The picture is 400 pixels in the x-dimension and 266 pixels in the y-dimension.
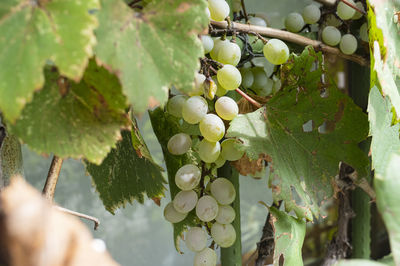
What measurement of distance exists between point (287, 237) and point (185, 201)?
111mm

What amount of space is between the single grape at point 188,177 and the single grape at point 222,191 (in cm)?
3

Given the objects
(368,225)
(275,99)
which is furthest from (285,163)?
(368,225)

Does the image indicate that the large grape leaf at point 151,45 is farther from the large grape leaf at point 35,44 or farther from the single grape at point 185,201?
the single grape at point 185,201

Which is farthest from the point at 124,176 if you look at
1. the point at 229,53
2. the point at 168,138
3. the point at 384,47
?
the point at 384,47

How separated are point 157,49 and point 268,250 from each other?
336mm

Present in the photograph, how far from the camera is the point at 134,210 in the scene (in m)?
0.63

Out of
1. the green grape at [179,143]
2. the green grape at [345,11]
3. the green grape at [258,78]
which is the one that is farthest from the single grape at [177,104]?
the green grape at [345,11]

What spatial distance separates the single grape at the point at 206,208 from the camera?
346mm

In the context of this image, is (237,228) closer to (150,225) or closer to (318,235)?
(150,225)

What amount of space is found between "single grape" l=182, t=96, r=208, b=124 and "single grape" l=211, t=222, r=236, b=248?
117mm

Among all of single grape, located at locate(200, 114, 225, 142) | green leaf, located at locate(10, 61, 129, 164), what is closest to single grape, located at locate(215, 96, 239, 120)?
single grape, located at locate(200, 114, 225, 142)

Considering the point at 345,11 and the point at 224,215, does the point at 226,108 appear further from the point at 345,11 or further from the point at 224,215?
the point at 345,11

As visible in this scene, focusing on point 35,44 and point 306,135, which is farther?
point 306,135

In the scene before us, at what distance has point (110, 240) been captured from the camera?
2.01 feet
